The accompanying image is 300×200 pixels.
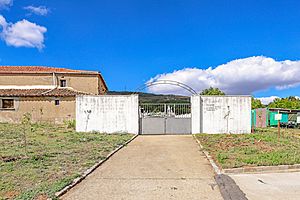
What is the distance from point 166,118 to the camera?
19.5 meters

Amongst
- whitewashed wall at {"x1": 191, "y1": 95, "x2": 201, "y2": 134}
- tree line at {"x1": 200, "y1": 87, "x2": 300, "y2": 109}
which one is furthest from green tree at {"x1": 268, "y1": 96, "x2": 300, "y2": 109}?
whitewashed wall at {"x1": 191, "y1": 95, "x2": 201, "y2": 134}

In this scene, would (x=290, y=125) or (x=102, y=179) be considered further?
(x=290, y=125)

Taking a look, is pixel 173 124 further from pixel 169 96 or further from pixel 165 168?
pixel 165 168

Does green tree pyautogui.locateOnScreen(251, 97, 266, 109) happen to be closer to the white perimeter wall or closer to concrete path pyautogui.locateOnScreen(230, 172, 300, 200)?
the white perimeter wall

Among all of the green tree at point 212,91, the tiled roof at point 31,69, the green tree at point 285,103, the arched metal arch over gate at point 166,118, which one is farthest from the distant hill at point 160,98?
the green tree at point 285,103

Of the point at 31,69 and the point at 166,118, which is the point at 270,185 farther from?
the point at 31,69

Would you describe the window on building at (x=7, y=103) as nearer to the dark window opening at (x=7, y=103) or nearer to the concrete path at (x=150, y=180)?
the dark window opening at (x=7, y=103)

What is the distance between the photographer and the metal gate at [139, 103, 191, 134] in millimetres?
19312

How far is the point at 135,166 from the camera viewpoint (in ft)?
27.5

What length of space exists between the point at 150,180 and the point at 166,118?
12918 mm

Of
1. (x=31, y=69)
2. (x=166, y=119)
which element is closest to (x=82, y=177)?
(x=166, y=119)

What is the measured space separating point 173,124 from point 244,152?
30.9 ft

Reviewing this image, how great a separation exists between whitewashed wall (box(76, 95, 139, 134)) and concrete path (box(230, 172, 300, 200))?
12.2m

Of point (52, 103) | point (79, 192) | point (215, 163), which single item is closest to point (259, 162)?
point (215, 163)
